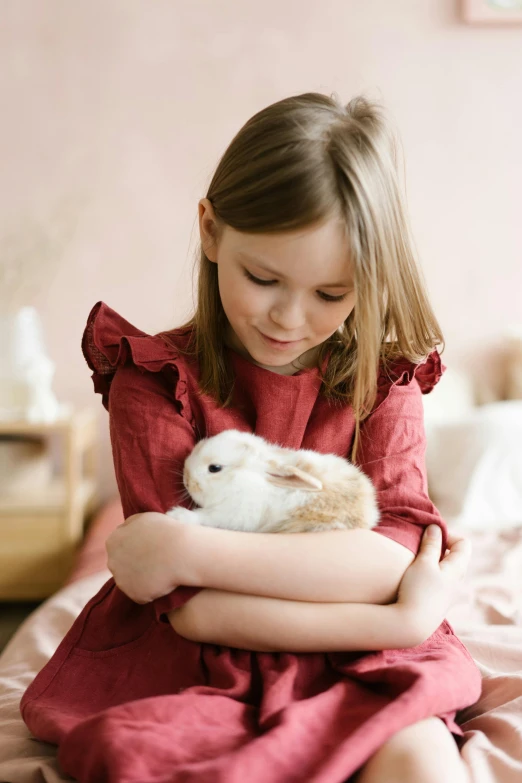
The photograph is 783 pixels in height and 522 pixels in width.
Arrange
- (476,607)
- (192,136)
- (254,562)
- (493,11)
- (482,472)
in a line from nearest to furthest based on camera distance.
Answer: (254,562), (476,607), (482,472), (493,11), (192,136)

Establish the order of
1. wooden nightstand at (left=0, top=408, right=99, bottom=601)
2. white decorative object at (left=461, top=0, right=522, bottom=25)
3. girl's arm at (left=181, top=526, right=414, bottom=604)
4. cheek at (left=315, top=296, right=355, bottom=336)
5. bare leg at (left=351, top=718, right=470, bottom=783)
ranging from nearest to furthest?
1. bare leg at (left=351, top=718, right=470, bottom=783)
2. girl's arm at (left=181, top=526, right=414, bottom=604)
3. cheek at (left=315, top=296, right=355, bottom=336)
4. wooden nightstand at (left=0, top=408, right=99, bottom=601)
5. white decorative object at (left=461, top=0, right=522, bottom=25)

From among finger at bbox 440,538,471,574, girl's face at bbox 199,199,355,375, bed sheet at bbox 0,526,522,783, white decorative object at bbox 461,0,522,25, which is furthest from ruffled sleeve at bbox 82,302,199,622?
white decorative object at bbox 461,0,522,25

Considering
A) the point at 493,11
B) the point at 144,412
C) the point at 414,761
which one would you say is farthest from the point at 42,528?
the point at 493,11

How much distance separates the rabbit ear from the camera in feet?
2.90

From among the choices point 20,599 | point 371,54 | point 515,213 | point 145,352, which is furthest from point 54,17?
point 145,352

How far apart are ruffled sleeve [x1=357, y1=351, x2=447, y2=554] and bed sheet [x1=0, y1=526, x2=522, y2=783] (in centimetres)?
22

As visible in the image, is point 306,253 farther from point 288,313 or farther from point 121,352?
point 121,352

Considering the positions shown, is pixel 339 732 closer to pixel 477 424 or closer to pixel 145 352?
pixel 145 352

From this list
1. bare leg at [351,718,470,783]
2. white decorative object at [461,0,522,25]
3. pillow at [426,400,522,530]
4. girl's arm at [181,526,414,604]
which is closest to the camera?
bare leg at [351,718,470,783]

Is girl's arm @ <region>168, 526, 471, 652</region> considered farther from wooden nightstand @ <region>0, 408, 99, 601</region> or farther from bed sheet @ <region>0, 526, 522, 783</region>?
wooden nightstand @ <region>0, 408, 99, 601</region>

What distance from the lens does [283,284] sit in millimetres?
952

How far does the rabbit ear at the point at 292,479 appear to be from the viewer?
885 mm

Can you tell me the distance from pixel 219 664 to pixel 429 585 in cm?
26

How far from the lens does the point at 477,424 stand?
219cm
